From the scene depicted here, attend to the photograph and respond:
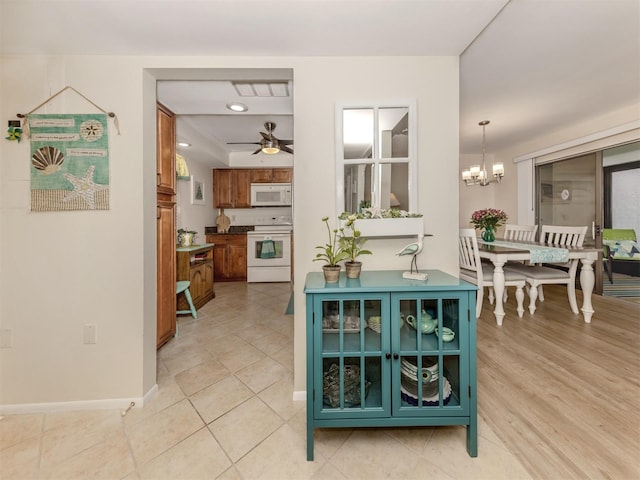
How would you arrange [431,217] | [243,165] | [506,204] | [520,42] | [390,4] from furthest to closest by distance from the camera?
[506,204] → [243,165] → [520,42] → [431,217] → [390,4]

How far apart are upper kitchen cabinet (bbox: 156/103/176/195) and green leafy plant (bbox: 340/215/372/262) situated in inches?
67.5

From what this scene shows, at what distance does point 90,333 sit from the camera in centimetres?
161

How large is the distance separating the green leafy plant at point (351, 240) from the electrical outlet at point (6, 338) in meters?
2.12

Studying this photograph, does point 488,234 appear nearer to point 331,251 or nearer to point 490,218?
point 490,218

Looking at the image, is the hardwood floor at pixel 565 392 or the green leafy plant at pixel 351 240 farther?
the green leafy plant at pixel 351 240

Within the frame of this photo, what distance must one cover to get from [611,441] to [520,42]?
8.77 ft

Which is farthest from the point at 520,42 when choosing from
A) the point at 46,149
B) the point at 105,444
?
the point at 105,444

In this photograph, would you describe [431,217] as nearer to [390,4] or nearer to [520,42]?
[390,4]

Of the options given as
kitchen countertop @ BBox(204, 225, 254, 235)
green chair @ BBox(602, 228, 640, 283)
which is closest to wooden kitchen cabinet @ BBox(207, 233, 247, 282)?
kitchen countertop @ BBox(204, 225, 254, 235)

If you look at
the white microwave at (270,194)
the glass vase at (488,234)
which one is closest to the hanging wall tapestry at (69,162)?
the white microwave at (270,194)

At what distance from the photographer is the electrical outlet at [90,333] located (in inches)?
63.1

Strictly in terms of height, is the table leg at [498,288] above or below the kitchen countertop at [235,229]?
below

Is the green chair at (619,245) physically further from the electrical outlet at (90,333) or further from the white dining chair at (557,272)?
the electrical outlet at (90,333)

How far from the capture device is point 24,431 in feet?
4.70
